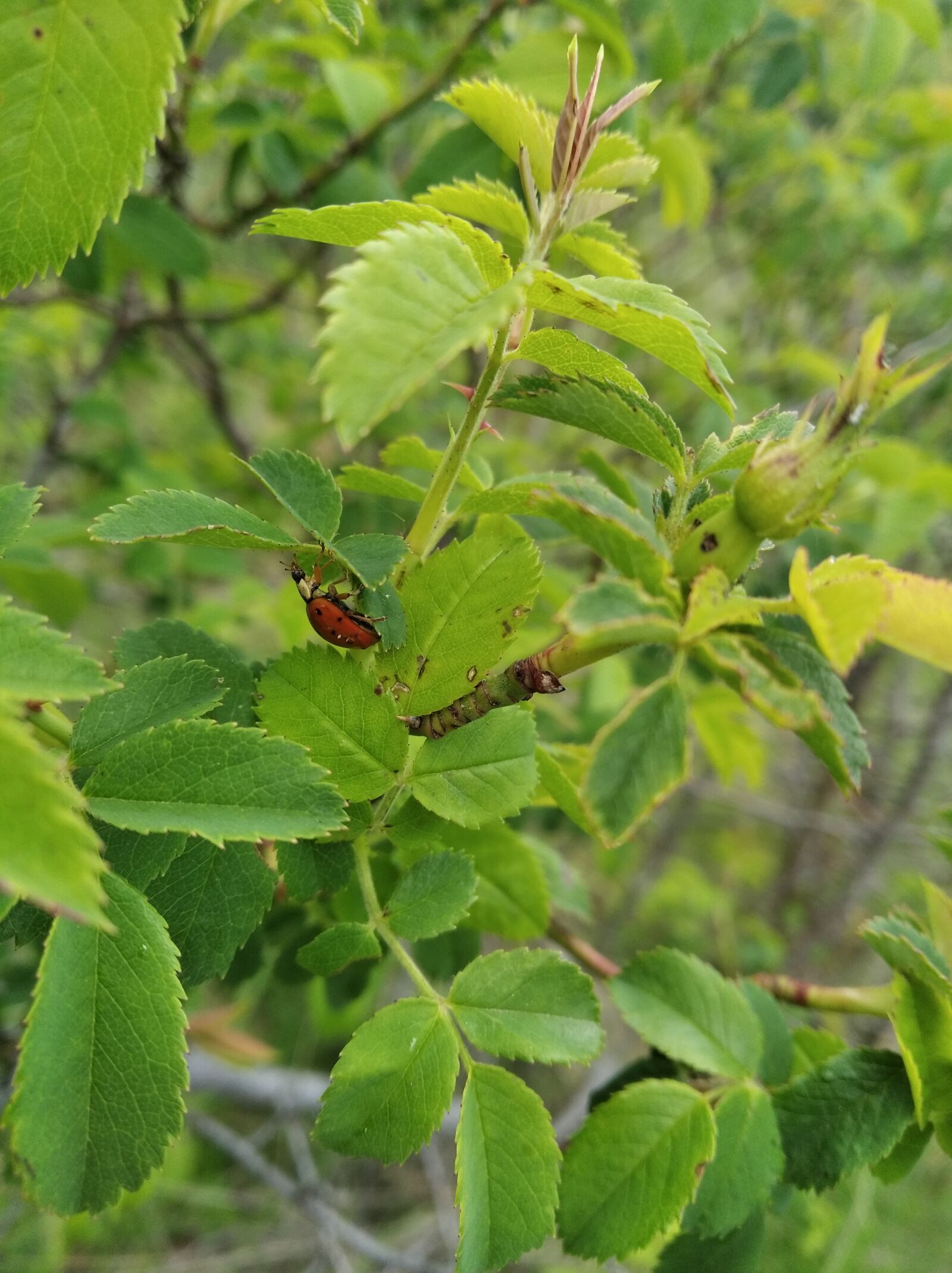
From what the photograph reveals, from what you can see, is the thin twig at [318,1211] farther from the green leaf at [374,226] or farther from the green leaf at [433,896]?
the green leaf at [374,226]

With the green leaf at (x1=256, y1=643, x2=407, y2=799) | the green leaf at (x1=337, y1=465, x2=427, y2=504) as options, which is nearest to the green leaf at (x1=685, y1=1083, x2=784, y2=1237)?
the green leaf at (x1=256, y1=643, x2=407, y2=799)

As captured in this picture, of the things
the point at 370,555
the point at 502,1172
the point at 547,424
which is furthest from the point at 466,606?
the point at 547,424

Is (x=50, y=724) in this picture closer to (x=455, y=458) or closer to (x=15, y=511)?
(x=15, y=511)

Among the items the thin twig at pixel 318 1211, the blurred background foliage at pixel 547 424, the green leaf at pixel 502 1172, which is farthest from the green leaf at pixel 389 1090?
the thin twig at pixel 318 1211

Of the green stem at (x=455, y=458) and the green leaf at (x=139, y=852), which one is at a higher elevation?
the green stem at (x=455, y=458)

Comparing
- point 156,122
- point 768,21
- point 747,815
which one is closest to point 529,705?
point 156,122

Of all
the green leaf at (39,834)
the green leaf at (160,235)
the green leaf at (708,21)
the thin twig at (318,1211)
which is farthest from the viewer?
the thin twig at (318,1211)

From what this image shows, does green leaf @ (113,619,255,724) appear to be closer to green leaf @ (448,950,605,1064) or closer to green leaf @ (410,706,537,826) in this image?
green leaf @ (410,706,537,826)
